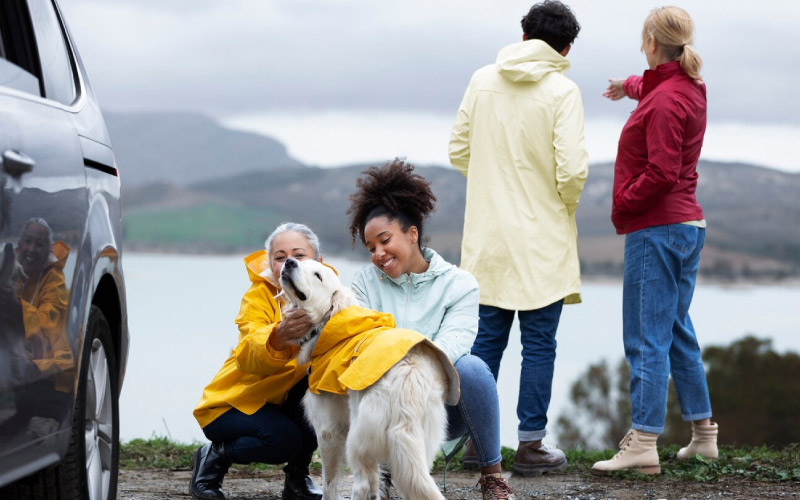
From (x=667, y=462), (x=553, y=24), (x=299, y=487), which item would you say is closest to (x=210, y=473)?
(x=299, y=487)

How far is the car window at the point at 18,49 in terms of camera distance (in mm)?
2588

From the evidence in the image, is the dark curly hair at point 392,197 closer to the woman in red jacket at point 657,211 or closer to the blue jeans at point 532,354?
the blue jeans at point 532,354

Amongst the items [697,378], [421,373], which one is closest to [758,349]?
[697,378]

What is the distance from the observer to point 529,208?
202 inches

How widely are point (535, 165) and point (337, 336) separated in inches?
78.5

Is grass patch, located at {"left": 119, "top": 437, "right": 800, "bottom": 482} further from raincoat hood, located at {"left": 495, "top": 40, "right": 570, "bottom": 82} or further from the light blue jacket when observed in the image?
raincoat hood, located at {"left": 495, "top": 40, "right": 570, "bottom": 82}

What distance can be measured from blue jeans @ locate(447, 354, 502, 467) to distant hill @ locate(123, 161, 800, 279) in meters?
35.3

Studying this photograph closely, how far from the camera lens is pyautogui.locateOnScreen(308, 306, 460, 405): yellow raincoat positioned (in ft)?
11.3

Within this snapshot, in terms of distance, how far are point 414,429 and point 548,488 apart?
66.6 inches

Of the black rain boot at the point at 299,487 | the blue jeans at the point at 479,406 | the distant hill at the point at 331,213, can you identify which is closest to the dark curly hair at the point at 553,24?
the blue jeans at the point at 479,406

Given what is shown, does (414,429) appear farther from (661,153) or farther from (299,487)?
(661,153)

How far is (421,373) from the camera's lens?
3.51 metres

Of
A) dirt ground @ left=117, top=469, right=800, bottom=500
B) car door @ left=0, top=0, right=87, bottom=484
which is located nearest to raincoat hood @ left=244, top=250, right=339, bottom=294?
dirt ground @ left=117, top=469, right=800, bottom=500

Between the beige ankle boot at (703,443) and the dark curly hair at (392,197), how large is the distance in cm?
234
